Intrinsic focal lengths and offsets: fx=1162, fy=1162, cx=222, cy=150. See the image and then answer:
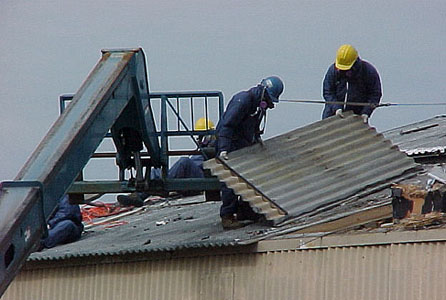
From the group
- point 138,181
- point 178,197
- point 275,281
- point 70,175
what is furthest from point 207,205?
point 70,175

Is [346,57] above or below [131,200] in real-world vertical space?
above

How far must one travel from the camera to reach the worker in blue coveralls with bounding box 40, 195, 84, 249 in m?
17.9

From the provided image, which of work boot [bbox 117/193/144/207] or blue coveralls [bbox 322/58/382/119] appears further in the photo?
work boot [bbox 117/193/144/207]

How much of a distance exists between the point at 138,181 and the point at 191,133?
1.14 metres

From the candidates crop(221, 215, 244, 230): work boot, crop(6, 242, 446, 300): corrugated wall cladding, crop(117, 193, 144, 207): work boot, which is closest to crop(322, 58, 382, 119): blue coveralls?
crop(221, 215, 244, 230): work boot

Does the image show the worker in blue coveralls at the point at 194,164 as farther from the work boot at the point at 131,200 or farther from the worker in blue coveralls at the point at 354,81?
the work boot at the point at 131,200

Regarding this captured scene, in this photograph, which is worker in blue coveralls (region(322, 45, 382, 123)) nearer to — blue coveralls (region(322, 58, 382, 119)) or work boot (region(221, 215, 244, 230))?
blue coveralls (region(322, 58, 382, 119))

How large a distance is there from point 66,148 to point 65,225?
6.15 metres

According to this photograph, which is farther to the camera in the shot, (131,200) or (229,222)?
(131,200)

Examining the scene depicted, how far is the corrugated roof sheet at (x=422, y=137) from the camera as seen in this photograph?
663 inches

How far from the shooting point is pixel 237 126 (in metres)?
15.5

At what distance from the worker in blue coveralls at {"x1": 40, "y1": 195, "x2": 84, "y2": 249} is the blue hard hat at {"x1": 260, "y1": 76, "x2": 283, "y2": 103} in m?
4.04

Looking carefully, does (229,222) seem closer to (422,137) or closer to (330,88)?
(330,88)

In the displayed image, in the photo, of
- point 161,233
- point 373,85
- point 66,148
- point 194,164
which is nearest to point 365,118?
point 373,85
